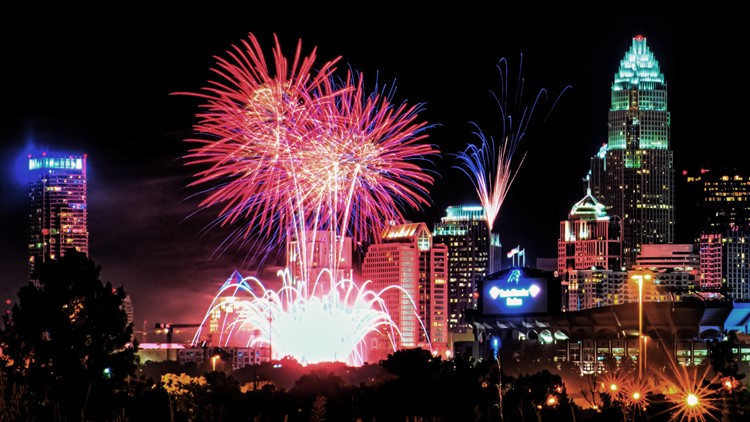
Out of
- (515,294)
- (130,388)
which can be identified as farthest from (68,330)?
(515,294)

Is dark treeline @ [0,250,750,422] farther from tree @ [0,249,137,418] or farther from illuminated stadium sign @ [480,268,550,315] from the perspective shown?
illuminated stadium sign @ [480,268,550,315]

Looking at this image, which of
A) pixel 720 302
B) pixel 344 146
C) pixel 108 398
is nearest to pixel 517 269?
pixel 720 302

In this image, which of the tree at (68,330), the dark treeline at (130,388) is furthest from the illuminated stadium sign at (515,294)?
the tree at (68,330)

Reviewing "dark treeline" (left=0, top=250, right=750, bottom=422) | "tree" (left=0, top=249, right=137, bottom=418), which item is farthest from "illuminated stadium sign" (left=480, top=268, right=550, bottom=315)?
"tree" (left=0, top=249, right=137, bottom=418)

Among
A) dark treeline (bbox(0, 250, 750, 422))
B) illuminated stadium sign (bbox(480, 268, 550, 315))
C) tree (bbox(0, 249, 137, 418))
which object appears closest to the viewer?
dark treeline (bbox(0, 250, 750, 422))

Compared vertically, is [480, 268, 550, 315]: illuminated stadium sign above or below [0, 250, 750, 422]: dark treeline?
above

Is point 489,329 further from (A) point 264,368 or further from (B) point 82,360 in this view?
(B) point 82,360
